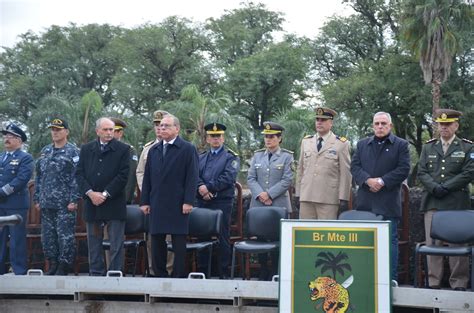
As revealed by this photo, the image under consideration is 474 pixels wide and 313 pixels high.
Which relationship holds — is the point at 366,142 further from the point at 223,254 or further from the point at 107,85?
the point at 107,85

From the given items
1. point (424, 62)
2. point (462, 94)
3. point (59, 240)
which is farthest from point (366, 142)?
point (462, 94)

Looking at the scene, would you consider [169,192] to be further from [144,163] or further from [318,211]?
[318,211]

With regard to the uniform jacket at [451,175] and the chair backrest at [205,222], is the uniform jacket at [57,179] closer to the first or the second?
the chair backrest at [205,222]

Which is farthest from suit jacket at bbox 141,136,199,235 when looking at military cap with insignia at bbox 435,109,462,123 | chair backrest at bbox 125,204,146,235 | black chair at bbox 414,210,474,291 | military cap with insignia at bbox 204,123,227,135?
military cap with insignia at bbox 435,109,462,123

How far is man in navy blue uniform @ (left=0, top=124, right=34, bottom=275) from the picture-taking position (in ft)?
25.1

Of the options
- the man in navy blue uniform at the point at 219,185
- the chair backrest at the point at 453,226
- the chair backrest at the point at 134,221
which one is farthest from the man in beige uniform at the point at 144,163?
the chair backrest at the point at 453,226

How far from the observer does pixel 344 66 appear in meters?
44.6

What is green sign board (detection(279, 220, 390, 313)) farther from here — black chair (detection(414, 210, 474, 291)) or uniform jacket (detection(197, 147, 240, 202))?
uniform jacket (detection(197, 147, 240, 202))

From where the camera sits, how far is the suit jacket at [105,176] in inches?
279

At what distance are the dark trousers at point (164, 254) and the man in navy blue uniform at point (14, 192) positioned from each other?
160 centimetres

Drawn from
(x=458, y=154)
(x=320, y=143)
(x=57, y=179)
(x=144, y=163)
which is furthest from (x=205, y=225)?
(x=458, y=154)

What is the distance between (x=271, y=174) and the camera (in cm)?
752

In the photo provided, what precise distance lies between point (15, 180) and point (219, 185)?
2.13 metres

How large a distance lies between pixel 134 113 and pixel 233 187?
38.9 m
